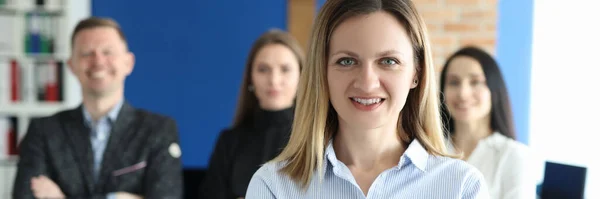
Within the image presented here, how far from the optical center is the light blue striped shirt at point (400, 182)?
153 cm

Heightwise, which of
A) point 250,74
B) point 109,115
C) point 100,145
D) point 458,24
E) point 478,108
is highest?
point 458,24

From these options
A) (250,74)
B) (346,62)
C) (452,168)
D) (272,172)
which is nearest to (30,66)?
(250,74)

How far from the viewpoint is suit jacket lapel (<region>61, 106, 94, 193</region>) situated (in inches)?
110

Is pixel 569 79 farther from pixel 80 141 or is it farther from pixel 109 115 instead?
pixel 80 141

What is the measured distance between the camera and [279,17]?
5.07 m

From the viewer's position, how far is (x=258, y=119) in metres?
2.99

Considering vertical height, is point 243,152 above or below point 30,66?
below

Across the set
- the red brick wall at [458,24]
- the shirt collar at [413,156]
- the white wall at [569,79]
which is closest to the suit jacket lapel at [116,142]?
the shirt collar at [413,156]

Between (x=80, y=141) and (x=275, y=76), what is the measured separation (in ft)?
2.96

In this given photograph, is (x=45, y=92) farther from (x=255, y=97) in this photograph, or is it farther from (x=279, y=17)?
(x=255, y=97)

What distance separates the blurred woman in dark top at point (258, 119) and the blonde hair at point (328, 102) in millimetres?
1077

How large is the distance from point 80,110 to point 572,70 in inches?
134

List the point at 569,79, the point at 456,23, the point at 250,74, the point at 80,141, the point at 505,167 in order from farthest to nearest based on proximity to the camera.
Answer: the point at 569,79 < the point at 456,23 < the point at 250,74 < the point at 80,141 < the point at 505,167

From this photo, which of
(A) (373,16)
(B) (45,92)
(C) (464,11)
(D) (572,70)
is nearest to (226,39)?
(B) (45,92)
